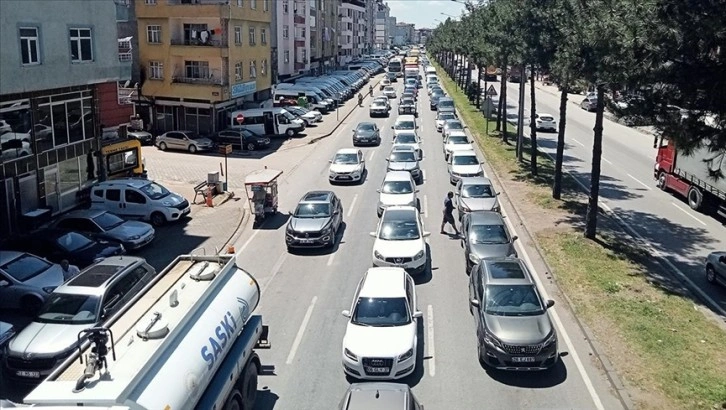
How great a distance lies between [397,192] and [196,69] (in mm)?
26412

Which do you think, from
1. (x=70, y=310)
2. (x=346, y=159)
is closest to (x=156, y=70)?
(x=346, y=159)

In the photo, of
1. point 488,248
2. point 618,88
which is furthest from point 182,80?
point 618,88

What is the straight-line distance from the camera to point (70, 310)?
15578 millimetres

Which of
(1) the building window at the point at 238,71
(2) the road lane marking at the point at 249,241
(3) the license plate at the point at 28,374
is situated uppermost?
(1) the building window at the point at 238,71

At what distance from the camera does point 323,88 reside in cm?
7250

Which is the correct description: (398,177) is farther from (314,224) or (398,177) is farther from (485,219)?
(485,219)

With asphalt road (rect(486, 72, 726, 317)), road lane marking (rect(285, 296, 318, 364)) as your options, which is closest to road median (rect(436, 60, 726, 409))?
asphalt road (rect(486, 72, 726, 317))

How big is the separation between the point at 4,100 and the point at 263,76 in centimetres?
3320

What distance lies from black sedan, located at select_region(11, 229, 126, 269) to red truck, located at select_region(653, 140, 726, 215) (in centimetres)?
2075

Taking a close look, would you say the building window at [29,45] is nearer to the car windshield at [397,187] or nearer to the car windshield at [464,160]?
the car windshield at [397,187]

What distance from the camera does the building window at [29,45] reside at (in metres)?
23.6

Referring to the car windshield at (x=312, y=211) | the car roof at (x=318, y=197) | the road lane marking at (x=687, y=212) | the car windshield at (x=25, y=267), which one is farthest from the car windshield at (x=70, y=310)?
the road lane marking at (x=687, y=212)

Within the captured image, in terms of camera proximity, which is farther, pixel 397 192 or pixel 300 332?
pixel 397 192

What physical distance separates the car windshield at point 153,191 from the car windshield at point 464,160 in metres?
14.1
